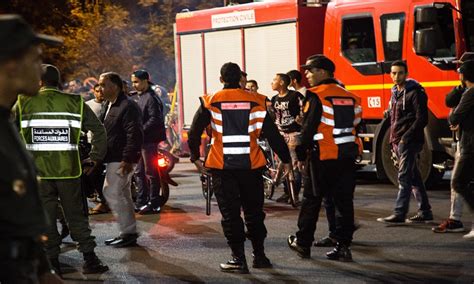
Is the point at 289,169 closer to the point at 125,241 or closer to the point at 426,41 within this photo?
the point at 125,241

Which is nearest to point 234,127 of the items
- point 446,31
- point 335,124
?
point 335,124

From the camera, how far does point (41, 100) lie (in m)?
7.84

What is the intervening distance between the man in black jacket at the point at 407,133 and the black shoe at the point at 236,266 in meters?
2.87

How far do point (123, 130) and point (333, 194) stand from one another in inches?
90.2

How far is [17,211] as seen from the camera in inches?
157

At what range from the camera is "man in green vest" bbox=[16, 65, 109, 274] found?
7.82m

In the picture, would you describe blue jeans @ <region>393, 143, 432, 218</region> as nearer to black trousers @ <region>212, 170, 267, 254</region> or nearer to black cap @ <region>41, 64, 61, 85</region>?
black trousers @ <region>212, 170, 267, 254</region>

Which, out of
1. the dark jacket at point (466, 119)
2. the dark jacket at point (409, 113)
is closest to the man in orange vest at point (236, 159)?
the dark jacket at point (466, 119)

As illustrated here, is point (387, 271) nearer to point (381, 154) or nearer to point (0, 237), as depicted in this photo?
point (0, 237)

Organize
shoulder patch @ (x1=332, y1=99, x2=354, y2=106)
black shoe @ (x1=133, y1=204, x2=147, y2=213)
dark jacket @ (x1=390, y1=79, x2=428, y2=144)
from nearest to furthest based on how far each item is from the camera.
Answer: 1. shoulder patch @ (x1=332, y1=99, x2=354, y2=106)
2. dark jacket @ (x1=390, y1=79, x2=428, y2=144)
3. black shoe @ (x1=133, y1=204, x2=147, y2=213)

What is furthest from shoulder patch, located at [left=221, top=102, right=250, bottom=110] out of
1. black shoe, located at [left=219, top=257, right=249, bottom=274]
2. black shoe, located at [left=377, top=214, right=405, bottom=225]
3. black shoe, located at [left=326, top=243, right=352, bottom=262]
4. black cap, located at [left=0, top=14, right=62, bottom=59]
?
black cap, located at [left=0, top=14, right=62, bottom=59]

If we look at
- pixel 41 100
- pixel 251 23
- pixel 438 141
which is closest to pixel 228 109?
pixel 41 100

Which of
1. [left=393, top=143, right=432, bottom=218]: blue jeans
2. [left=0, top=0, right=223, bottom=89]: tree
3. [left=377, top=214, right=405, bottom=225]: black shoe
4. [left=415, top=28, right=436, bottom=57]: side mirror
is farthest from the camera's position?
[left=0, top=0, right=223, bottom=89]: tree

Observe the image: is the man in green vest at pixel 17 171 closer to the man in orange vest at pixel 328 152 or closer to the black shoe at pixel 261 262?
the black shoe at pixel 261 262
